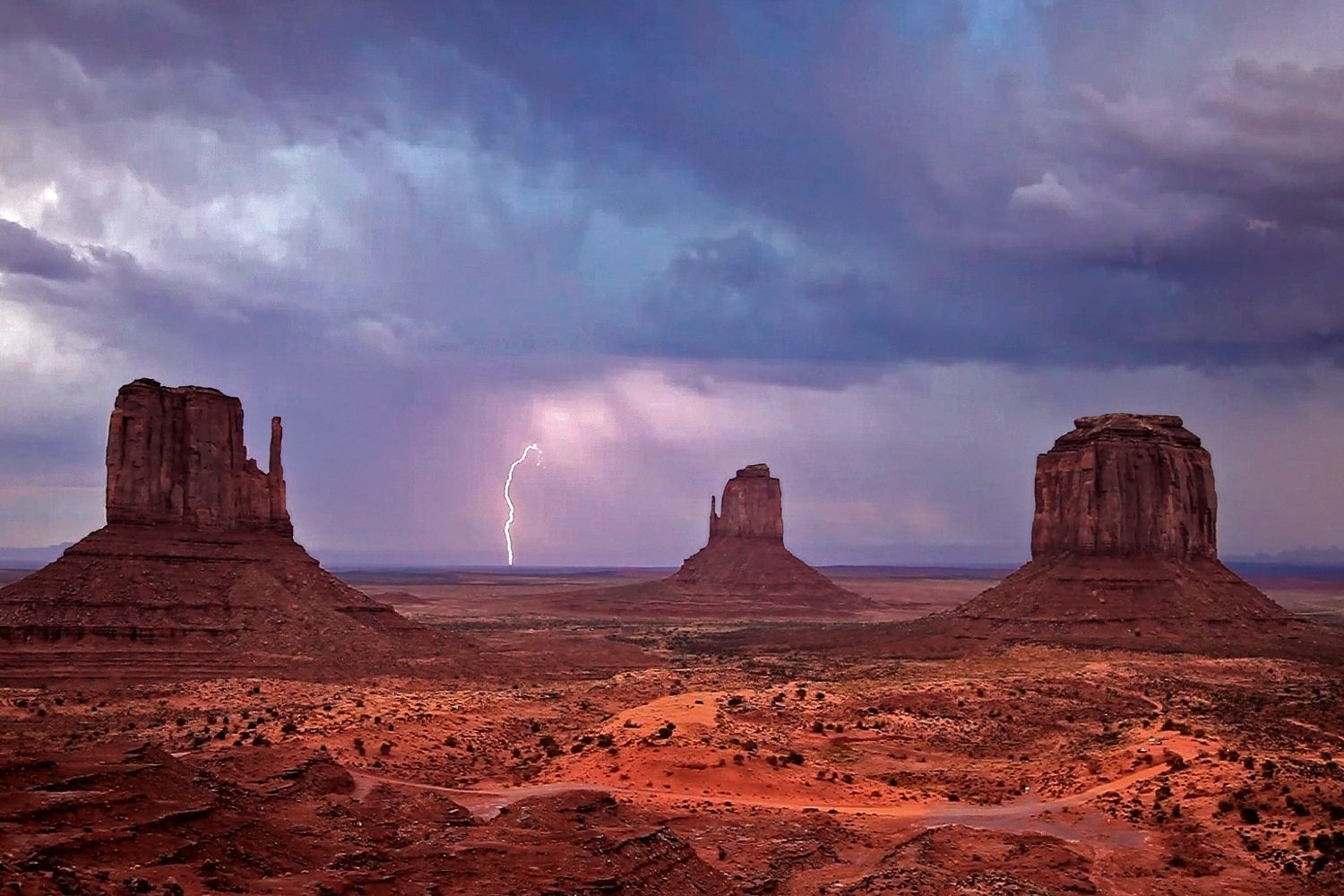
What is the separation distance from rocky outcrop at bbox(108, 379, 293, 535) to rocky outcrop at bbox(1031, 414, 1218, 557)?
228 feet

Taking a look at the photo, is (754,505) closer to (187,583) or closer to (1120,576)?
(1120,576)

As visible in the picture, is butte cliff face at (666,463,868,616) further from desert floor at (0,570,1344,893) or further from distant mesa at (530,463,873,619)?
desert floor at (0,570,1344,893)

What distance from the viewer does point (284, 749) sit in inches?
1427

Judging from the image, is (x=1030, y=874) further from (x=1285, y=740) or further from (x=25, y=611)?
(x=25, y=611)

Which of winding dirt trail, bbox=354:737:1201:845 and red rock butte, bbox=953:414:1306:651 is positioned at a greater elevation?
red rock butte, bbox=953:414:1306:651

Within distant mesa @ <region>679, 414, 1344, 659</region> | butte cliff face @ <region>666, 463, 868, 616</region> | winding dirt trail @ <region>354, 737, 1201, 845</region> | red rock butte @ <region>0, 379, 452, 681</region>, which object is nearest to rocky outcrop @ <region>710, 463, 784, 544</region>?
butte cliff face @ <region>666, 463, 868, 616</region>

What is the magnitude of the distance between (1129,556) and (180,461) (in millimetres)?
78228

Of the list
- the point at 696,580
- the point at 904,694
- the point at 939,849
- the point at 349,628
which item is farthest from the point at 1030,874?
the point at 696,580

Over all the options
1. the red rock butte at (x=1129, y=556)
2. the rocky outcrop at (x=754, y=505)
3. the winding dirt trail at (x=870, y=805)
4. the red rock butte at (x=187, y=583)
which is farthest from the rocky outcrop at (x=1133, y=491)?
the rocky outcrop at (x=754, y=505)

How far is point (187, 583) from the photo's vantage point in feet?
238

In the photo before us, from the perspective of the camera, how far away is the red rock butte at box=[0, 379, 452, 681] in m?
65.9

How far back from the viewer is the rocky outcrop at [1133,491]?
9631cm

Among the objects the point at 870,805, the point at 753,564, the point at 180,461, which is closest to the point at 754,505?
the point at 753,564

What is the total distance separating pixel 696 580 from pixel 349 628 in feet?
363
